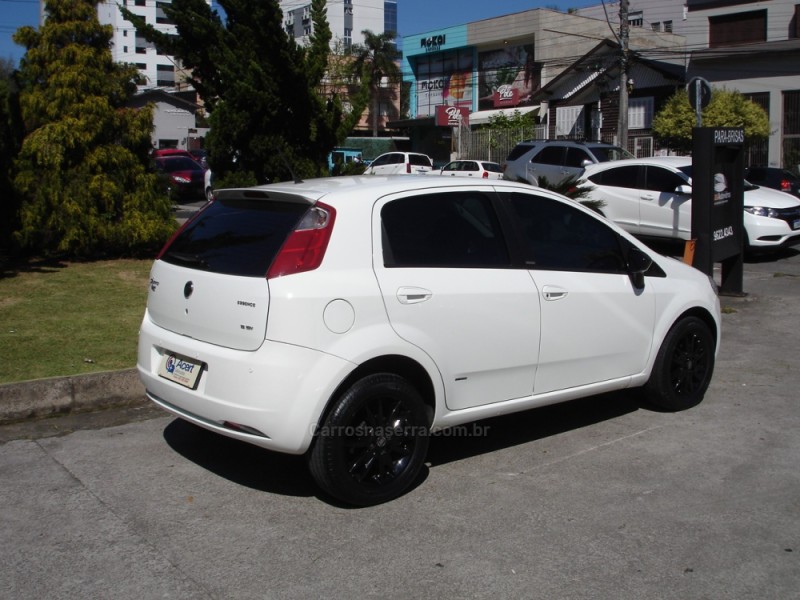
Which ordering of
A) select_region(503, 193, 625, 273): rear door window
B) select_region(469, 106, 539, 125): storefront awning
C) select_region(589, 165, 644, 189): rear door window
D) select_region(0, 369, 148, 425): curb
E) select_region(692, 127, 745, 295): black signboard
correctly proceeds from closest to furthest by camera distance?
1. select_region(503, 193, 625, 273): rear door window
2. select_region(0, 369, 148, 425): curb
3. select_region(692, 127, 745, 295): black signboard
4. select_region(589, 165, 644, 189): rear door window
5. select_region(469, 106, 539, 125): storefront awning

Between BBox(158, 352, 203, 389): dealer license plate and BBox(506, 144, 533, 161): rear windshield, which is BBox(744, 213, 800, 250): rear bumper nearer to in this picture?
BBox(506, 144, 533, 161): rear windshield

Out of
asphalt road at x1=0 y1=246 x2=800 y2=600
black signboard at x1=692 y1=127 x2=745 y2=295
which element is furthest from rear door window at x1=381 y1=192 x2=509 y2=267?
black signboard at x1=692 y1=127 x2=745 y2=295

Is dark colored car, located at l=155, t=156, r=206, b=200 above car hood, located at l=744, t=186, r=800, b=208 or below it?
above

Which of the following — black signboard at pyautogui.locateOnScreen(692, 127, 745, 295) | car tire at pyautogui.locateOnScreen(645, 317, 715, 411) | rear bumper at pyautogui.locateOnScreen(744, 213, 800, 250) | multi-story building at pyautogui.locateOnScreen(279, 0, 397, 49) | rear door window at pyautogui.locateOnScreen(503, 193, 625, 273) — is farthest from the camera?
multi-story building at pyautogui.locateOnScreen(279, 0, 397, 49)

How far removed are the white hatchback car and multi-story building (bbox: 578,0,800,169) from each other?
2856 cm

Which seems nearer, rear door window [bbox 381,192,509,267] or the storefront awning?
rear door window [bbox 381,192,509,267]

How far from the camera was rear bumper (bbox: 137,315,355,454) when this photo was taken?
4.34m

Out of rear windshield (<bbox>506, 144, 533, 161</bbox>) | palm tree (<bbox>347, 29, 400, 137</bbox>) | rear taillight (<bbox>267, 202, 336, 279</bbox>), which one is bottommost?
rear taillight (<bbox>267, 202, 336, 279</bbox>)

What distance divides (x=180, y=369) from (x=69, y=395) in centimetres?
193

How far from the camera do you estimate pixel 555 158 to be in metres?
19.3

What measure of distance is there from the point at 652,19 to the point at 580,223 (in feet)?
208

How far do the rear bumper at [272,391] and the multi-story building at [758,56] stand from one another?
30.4m

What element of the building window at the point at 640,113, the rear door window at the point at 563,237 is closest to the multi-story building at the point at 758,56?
the building window at the point at 640,113

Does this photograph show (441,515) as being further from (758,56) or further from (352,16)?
(352,16)
